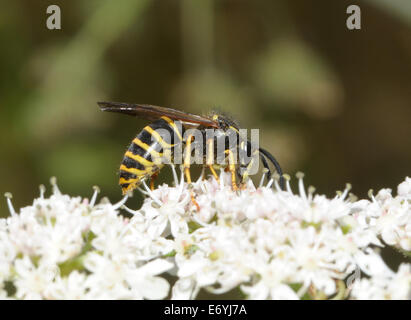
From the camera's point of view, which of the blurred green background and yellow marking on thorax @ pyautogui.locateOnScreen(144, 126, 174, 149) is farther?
the blurred green background

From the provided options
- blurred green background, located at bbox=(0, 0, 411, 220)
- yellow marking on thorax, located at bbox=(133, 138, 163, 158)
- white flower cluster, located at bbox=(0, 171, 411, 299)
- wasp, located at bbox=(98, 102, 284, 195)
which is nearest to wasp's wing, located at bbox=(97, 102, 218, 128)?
wasp, located at bbox=(98, 102, 284, 195)

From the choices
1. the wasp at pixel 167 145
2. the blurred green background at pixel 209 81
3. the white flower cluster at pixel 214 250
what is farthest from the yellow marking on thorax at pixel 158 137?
the blurred green background at pixel 209 81

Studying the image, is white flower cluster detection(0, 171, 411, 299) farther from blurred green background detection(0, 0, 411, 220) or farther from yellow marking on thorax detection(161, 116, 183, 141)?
blurred green background detection(0, 0, 411, 220)

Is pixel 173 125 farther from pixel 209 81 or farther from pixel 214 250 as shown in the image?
pixel 209 81

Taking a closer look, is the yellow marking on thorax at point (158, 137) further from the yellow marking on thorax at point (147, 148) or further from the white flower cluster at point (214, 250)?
the white flower cluster at point (214, 250)

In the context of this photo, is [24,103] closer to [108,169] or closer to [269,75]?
[108,169]

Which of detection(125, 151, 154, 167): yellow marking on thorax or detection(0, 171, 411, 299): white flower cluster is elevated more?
detection(125, 151, 154, 167): yellow marking on thorax
